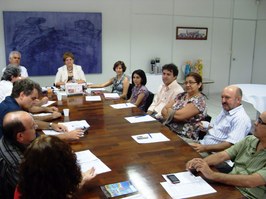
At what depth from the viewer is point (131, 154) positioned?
6.80 ft

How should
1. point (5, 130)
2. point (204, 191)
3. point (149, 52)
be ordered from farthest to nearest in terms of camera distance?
point (149, 52) → point (5, 130) → point (204, 191)

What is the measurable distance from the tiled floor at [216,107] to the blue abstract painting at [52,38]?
8.93 ft

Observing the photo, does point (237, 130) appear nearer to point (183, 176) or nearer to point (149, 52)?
point (183, 176)

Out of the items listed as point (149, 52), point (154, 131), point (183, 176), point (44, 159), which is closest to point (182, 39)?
point (149, 52)

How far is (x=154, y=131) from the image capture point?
8.49ft

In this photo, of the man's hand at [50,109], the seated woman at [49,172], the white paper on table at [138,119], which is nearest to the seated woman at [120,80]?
the man's hand at [50,109]

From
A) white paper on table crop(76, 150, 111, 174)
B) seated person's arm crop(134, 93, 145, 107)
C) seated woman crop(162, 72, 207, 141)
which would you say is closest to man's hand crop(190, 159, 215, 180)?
white paper on table crop(76, 150, 111, 174)

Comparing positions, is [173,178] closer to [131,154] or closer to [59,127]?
[131,154]

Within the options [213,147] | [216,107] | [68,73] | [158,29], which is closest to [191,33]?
[158,29]

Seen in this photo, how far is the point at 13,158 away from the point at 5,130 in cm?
18

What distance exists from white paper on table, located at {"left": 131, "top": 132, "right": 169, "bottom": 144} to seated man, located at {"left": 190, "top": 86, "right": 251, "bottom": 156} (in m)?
0.32

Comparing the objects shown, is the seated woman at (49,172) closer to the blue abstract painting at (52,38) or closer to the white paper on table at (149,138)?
the white paper on table at (149,138)

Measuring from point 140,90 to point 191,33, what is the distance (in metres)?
3.82

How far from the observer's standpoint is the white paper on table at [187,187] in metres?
1.56
